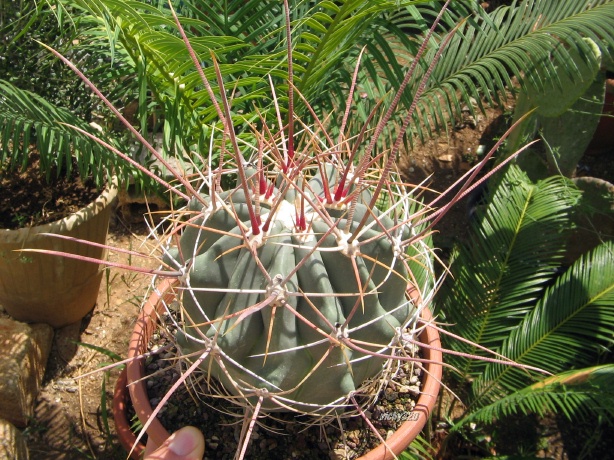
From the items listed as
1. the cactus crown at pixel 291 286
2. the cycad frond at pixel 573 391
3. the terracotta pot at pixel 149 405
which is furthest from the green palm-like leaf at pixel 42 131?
the cycad frond at pixel 573 391

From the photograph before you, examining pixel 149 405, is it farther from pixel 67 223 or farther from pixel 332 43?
pixel 332 43

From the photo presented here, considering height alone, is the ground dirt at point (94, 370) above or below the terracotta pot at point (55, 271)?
below

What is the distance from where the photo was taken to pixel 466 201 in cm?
233

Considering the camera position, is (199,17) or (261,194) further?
(199,17)

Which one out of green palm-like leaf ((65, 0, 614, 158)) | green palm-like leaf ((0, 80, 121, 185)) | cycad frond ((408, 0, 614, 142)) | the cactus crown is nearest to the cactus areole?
the cactus crown

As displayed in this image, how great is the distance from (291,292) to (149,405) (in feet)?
1.39

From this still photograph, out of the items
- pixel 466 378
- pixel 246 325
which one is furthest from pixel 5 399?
pixel 466 378

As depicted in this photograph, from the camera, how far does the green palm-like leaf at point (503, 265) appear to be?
1.45m

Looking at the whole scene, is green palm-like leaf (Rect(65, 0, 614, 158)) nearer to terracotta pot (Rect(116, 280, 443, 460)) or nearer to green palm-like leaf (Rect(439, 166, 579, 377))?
green palm-like leaf (Rect(439, 166, 579, 377))

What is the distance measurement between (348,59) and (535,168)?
2.97 feet

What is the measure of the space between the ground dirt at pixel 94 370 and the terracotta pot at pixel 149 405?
0.30m

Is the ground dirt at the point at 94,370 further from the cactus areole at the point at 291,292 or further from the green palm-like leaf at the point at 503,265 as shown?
the cactus areole at the point at 291,292

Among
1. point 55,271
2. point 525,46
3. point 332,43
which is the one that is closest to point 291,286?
point 332,43

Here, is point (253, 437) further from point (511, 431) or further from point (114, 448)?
point (511, 431)
